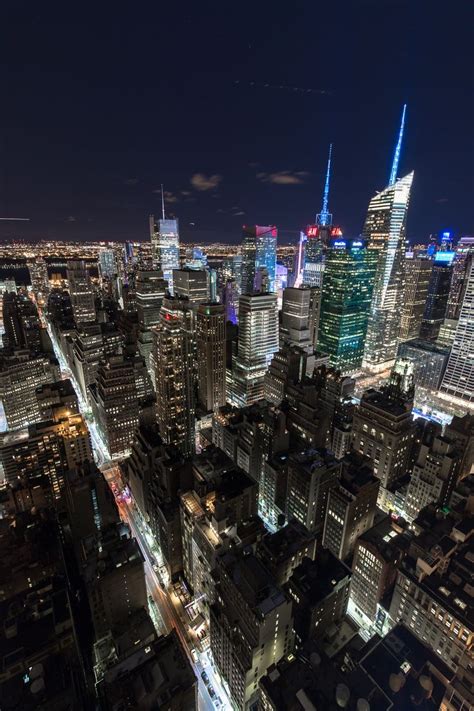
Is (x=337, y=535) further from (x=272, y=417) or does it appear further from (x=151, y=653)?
(x=151, y=653)

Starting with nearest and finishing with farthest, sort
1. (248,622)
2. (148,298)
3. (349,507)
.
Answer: (248,622)
(349,507)
(148,298)

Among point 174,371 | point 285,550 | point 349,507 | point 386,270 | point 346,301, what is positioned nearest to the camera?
point 285,550

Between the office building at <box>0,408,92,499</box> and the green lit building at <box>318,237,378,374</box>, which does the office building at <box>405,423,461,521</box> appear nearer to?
the office building at <box>0,408,92,499</box>

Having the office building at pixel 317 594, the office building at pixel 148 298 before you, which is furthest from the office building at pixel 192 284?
the office building at pixel 317 594

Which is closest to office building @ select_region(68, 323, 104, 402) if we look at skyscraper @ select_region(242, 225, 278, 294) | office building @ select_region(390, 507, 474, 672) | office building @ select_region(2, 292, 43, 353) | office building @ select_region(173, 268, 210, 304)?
office building @ select_region(2, 292, 43, 353)

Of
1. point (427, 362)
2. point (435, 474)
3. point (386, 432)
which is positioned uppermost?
point (427, 362)

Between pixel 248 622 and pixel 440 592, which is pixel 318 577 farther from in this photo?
pixel 440 592

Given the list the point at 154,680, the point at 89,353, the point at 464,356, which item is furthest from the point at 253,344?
the point at 154,680
